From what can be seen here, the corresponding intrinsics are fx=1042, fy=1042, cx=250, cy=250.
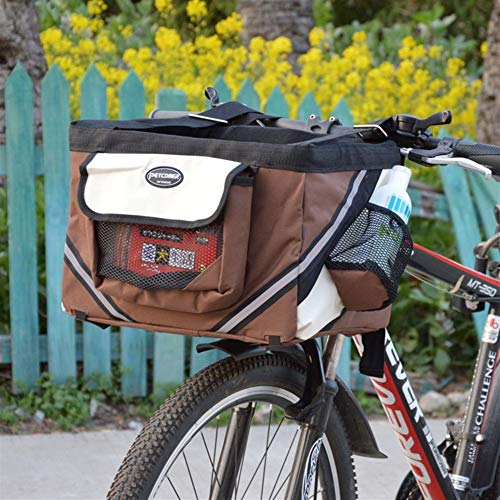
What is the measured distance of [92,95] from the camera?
441 cm

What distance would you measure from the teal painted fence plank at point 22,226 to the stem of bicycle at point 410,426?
2396mm

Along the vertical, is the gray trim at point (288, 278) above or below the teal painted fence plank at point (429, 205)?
above

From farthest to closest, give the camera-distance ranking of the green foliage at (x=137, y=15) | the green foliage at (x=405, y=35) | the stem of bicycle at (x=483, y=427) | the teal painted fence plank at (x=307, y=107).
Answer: the green foliage at (x=405, y=35)
the green foliage at (x=137, y=15)
the teal painted fence plank at (x=307, y=107)
the stem of bicycle at (x=483, y=427)

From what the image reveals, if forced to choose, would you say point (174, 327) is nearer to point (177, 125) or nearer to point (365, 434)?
point (177, 125)

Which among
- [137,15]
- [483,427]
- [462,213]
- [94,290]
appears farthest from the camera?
[137,15]

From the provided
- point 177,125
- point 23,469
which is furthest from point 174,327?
point 23,469

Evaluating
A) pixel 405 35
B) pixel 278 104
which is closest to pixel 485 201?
pixel 278 104

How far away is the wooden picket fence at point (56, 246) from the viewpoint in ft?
A: 14.3

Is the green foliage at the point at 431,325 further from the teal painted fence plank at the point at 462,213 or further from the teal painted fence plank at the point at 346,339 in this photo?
the teal painted fence plank at the point at 346,339

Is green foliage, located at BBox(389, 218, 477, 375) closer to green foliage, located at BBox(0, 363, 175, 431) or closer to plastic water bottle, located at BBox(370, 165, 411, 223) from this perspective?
green foliage, located at BBox(0, 363, 175, 431)

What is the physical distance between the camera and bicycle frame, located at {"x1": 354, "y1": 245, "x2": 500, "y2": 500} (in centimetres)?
236

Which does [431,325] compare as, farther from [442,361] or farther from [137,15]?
[137,15]

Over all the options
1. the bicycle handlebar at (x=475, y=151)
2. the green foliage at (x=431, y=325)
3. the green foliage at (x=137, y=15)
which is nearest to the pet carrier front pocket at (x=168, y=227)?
the bicycle handlebar at (x=475, y=151)

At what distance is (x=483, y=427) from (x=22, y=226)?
244 cm
